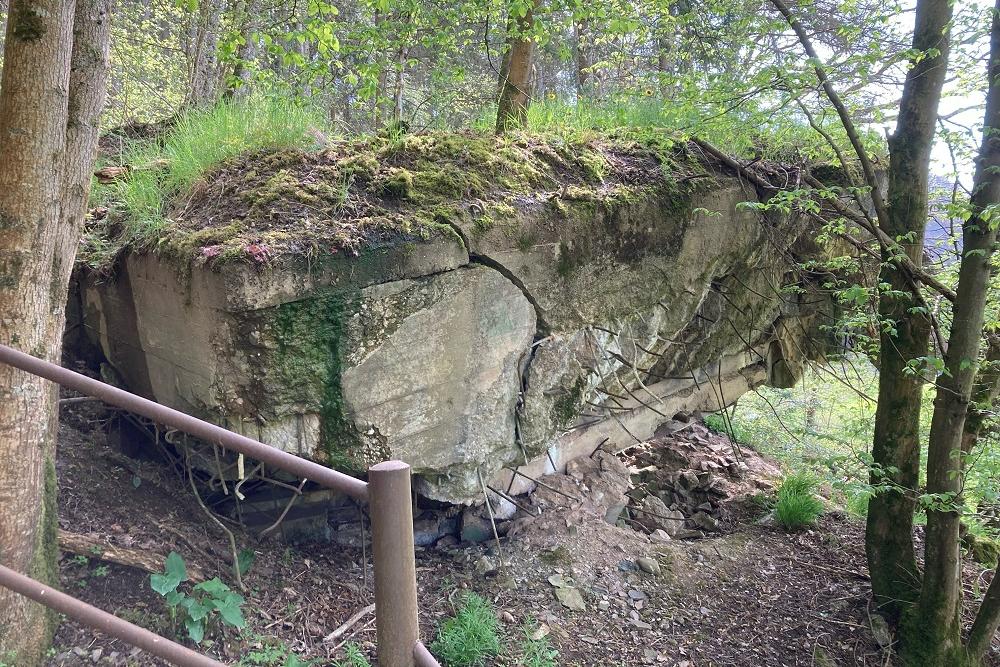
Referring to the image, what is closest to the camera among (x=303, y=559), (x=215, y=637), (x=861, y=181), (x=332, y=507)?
(x=215, y=637)

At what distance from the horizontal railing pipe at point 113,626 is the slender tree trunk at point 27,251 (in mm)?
816

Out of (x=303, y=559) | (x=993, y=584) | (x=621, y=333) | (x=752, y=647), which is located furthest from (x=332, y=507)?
(x=993, y=584)

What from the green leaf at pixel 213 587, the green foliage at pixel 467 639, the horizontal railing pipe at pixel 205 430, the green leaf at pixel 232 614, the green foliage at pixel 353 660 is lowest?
the green foliage at pixel 467 639

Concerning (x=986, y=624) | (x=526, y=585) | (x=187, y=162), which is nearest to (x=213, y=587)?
(x=526, y=585)

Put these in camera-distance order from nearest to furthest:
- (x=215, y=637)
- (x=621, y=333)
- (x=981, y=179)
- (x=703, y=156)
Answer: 1. (x=215, y=637)
2. (x=981, y=179)
3. (x=621, y=333)
4. (x=703, y=156)

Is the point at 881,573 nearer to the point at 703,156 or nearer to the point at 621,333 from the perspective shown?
the point at 621,333

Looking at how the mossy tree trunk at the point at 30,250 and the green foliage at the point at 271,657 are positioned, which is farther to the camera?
the green foliage at the point at 271,657

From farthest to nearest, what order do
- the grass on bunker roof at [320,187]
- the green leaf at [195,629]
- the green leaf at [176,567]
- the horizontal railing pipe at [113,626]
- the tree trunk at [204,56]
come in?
the tree trunk at [204,56] < the grass on bunker roof at [320,187] < the green leaf at [176,567] < the green leaf at [195,629] < the horizontal railing pipe at [113,626]

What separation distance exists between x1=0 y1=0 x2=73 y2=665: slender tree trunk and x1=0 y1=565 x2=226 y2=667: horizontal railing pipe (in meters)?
0.82

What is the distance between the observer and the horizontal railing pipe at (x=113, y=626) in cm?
126

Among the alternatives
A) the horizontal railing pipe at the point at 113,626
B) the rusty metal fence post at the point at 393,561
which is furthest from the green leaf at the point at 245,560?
the rusty metal fence post at the point at 393,561

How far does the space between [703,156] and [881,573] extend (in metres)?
2.62

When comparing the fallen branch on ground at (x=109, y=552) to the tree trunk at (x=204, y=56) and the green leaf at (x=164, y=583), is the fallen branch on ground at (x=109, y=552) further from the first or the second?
the tree trunk at (x=204, y=56)

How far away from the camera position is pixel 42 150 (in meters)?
2.07
